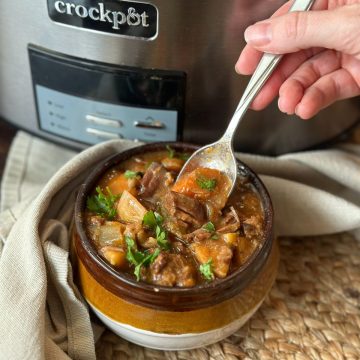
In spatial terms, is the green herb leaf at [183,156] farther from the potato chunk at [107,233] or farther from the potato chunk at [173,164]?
the potato chunk at [107,233]

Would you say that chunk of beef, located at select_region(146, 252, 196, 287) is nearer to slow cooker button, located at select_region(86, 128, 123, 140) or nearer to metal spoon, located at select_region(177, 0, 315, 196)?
metal spoon, located at select_region(177, 0, 315, 196)

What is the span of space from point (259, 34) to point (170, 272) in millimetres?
286

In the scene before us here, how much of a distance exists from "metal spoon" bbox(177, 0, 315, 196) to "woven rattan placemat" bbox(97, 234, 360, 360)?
0.17m

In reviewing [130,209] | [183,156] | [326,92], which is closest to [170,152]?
[183,156]

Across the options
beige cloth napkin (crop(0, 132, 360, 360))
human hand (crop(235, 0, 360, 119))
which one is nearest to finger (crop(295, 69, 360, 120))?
human hand (crop(235, 0, 360, 119))

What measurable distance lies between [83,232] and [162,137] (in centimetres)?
24

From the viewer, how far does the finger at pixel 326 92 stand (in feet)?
2.46

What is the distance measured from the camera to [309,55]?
2.69ft

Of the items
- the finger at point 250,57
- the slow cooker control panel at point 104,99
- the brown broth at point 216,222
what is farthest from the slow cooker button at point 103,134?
the finger at point 250,57

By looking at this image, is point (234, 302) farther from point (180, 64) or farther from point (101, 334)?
point (180, 64)

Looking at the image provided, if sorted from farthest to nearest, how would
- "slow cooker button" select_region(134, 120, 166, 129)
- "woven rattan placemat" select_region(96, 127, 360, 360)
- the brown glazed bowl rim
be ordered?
"slow cooker button" select_region(134, 120, 166, 129) → "woven rattan placemat" select_region(96, 127, 360, 360) → the brown glazed bowl rim

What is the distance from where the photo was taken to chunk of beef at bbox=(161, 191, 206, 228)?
66 cm

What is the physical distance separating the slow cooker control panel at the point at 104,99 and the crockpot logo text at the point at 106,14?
7 cm

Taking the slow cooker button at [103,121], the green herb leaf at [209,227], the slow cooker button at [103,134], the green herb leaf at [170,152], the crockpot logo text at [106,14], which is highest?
the crockpot logo text at [106,14]
